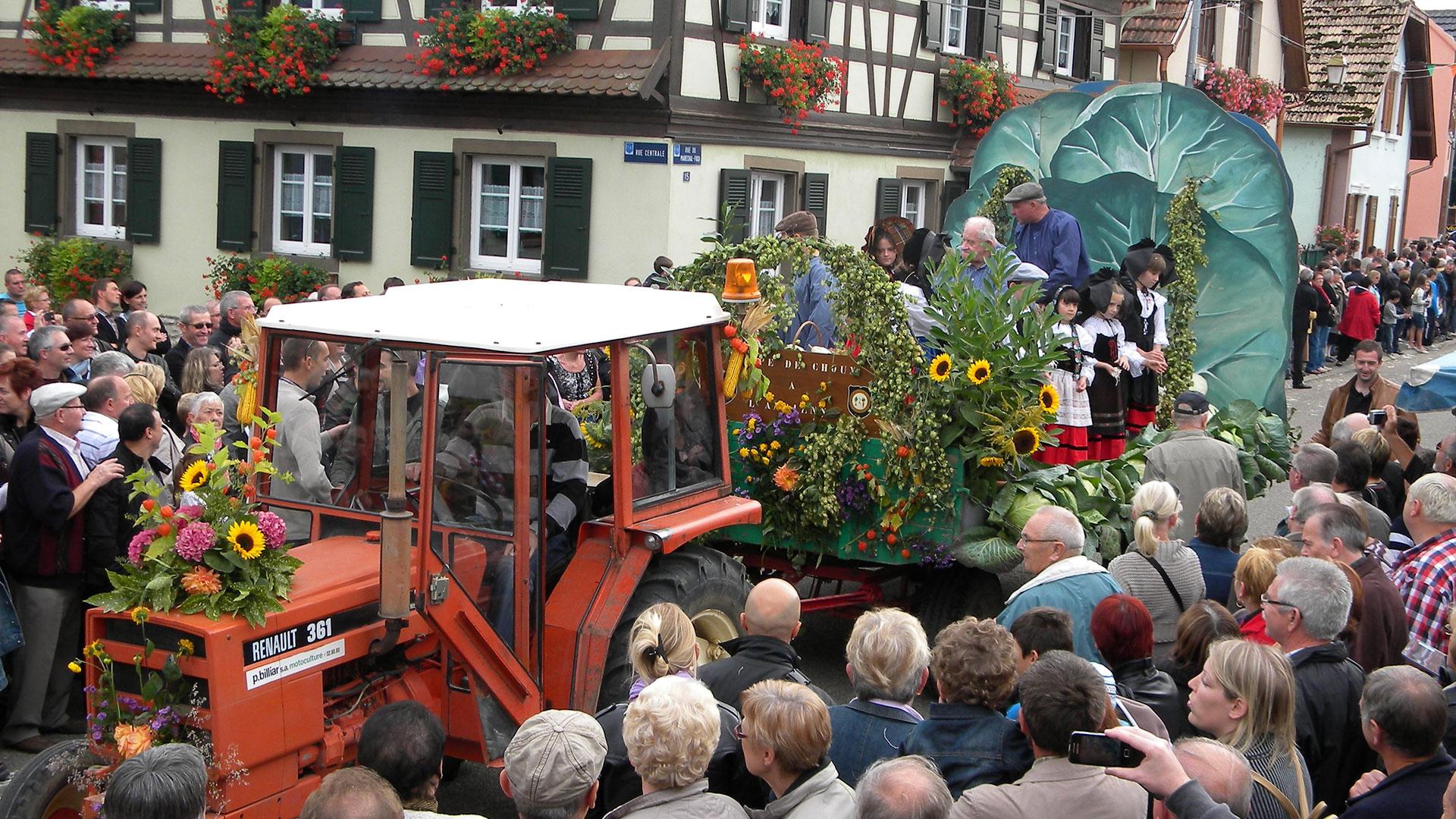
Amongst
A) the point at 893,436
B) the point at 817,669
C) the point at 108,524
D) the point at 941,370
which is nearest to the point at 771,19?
the point at 941,370

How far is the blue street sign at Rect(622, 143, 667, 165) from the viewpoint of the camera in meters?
15.3

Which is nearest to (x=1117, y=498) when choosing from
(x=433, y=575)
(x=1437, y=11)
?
(x=433, y=575)

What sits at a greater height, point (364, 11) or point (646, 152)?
point (364, 11)

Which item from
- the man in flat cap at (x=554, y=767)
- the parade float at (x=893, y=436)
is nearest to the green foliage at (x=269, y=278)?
the parade float at (x=893, y=436)

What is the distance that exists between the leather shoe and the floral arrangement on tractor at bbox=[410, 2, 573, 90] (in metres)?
10.3

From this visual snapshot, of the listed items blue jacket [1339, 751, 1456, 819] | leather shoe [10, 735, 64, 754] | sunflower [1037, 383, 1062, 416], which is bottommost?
leather shoe [10, 735, 64, 754]

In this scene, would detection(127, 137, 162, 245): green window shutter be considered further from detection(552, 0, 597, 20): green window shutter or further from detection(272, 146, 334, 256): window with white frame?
detection(552, 0, 597, 20): green window shutter

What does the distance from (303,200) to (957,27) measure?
9.31 meters

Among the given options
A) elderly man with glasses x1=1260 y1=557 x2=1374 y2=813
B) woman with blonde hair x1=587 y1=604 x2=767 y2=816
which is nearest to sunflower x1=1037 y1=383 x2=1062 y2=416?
elderly man with glasses x1=1260 y1=557 x2=1374 y2=813

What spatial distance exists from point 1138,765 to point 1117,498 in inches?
196

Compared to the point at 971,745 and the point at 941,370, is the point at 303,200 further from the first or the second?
the point at 971,745

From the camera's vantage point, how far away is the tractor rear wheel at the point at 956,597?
7.52 metres

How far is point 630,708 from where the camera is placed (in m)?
3.57

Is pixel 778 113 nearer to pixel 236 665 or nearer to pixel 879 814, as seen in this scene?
pixel 236 665
